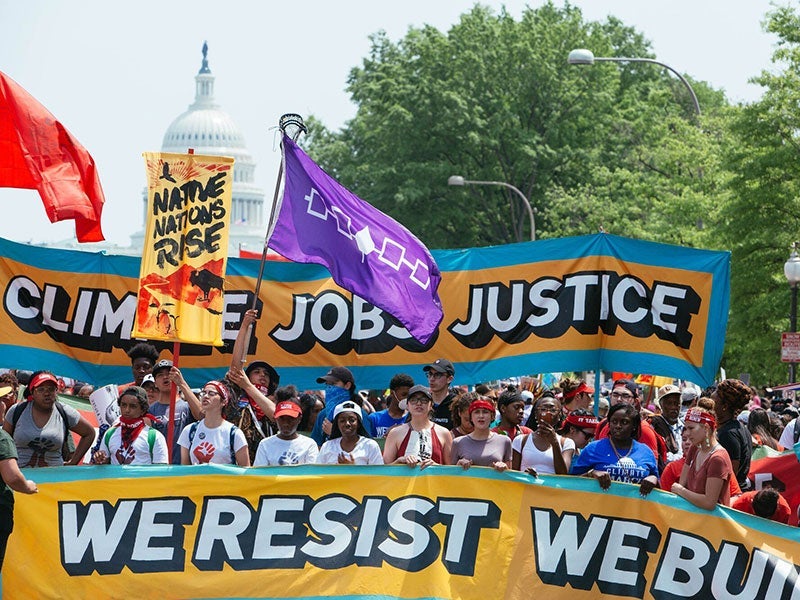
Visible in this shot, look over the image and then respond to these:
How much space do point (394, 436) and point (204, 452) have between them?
1.25 m

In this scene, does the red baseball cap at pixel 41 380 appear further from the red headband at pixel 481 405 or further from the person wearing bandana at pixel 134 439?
the red headband at pixel 481 405

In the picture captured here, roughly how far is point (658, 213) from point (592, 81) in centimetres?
1794

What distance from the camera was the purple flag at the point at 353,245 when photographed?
11469 millimetres

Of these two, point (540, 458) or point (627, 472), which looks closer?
point (627, 472)

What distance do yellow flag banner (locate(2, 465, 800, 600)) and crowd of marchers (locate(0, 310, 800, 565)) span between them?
187mm

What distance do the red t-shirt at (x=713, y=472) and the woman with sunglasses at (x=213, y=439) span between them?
287cm

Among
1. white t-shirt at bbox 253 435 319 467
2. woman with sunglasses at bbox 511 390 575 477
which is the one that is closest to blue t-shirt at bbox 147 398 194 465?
white t-shirt at bbox 253 435 319 467

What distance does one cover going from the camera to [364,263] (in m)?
11.6

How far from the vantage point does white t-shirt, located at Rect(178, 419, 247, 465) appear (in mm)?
10531

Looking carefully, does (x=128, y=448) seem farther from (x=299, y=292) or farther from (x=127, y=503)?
(x=299, y=292)

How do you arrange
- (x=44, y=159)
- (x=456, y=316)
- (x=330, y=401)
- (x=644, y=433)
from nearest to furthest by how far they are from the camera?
(x=644, y=433) → (x=44, y=159) → (x=330, y=401) → (x=456, y=316)

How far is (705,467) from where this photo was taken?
31.8ft

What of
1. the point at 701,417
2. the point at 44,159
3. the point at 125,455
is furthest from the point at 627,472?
the point at 44,159

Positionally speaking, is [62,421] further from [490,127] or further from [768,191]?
[490,127]
